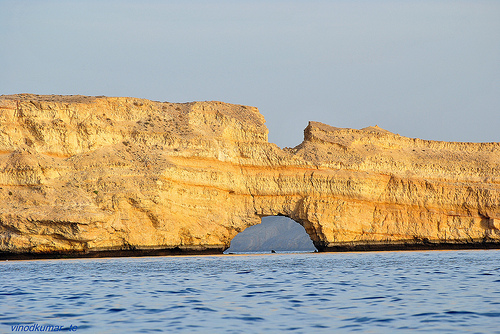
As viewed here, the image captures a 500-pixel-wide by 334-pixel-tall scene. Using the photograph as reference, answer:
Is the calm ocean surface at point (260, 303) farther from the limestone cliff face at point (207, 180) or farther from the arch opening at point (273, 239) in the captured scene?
the arch opening at point (273, 239)

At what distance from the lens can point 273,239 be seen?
3612 inches

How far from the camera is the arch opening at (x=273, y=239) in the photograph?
285ft

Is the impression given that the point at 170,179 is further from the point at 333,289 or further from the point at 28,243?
the point at 333,289

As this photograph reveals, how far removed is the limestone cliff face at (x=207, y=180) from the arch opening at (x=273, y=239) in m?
45.7

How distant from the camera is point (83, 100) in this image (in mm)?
36312

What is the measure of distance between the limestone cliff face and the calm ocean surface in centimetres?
1409

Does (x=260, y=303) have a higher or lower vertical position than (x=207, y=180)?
lower

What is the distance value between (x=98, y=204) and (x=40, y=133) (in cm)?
549

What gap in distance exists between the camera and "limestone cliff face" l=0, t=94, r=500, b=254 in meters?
31.5

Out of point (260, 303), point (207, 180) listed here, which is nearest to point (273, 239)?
point (207, 180)

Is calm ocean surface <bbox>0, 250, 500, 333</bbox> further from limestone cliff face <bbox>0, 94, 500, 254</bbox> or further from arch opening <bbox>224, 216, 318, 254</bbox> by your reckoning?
arch opening <bbox>224, 216, 318, 254</bbox>

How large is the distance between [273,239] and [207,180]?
5737 centimetres

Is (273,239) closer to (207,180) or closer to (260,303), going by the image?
(207,180)

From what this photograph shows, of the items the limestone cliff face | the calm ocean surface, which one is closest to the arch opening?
the limestone cliff face
